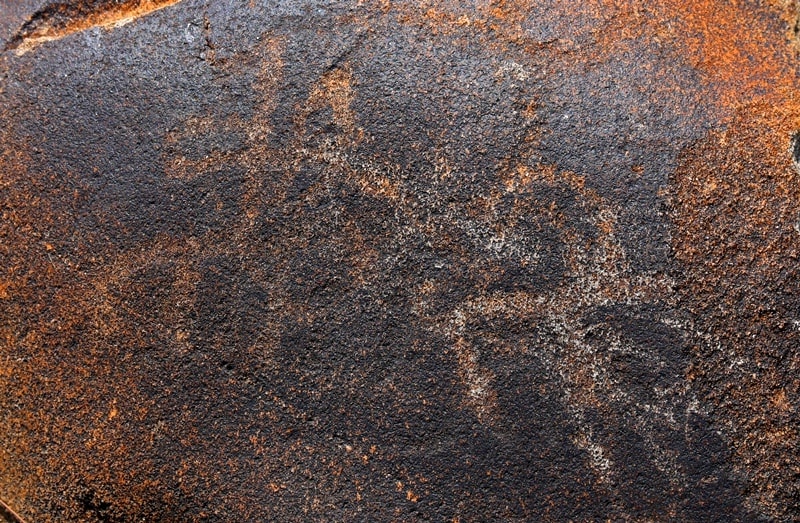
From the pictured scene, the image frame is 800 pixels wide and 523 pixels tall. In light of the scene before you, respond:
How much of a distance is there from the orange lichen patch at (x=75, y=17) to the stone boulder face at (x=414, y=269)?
150 millimetres

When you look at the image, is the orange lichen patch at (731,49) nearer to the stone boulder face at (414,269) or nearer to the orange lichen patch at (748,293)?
the stone boulder face at (414,269)

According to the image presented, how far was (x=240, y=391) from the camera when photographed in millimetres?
1366

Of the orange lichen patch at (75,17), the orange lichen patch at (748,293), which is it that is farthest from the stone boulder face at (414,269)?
the orange lichen patch at (75,17)

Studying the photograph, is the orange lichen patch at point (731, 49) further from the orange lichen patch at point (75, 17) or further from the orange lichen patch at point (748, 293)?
the orange lichen patch at point (75, 17)

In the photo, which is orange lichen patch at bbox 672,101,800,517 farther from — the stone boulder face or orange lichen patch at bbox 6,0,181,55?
orange lichen patch at bbox 6,0,181,55

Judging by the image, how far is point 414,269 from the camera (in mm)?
1363

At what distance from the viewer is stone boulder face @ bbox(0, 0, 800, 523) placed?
52.4 inches

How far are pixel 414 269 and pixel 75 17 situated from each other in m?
1.04

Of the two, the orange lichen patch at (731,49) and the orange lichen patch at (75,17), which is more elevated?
the orange lichen patch at (75,17)

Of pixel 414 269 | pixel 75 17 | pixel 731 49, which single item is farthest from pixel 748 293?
pixel 75 17

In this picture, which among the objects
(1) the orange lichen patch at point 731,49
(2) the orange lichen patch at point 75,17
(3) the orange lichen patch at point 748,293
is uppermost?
(2) the orange lichen patch at point 75,17

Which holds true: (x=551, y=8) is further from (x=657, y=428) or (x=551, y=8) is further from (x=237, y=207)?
(x=657, y=428)

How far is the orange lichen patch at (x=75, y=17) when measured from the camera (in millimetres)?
1531

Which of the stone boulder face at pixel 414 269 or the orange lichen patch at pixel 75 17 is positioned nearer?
the stone boulder face at pixel 414 269
